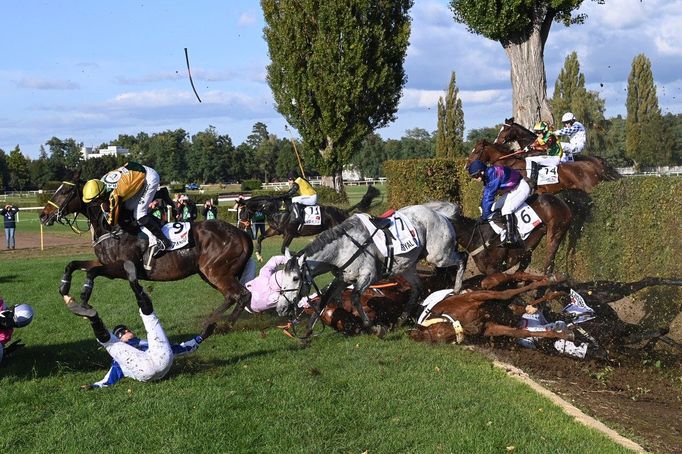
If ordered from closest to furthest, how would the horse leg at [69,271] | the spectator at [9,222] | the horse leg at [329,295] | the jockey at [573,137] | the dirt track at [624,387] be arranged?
1. the dirt track at [624,387]
2. the horse leg at [69,271]
3. the horse leg at [329,295]
4. the jockey at [573,137]
5. the spectator at [9,222]

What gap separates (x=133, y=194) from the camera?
8.94 metres

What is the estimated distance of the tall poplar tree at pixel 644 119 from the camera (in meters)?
58.9

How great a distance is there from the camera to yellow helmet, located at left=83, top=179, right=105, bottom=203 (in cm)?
888

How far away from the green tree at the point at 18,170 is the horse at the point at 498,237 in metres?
86.9

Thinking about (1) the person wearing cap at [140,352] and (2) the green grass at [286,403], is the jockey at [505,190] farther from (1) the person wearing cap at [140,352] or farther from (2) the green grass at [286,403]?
(1) the person wearing cap at [140,352]

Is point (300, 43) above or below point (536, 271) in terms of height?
above

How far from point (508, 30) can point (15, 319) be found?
537 inches

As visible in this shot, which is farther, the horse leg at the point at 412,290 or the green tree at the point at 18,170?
the green tree at the point at 18,170

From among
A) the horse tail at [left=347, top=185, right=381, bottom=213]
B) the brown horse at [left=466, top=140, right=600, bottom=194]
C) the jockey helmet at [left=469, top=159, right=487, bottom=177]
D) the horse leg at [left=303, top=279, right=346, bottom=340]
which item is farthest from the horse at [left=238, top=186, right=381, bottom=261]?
the horse leg at [left=303, top=279, right=346, bottom=340]

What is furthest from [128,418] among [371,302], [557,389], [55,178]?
[55,178]

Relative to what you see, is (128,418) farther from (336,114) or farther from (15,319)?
(336,114)

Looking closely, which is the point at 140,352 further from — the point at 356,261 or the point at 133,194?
the point at 356,261

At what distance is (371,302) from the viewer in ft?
32.2

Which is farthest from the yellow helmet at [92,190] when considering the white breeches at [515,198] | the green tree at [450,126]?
the green tree at [450,126]
